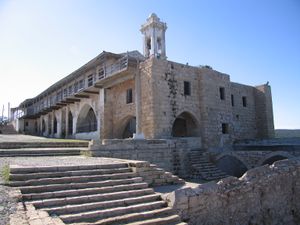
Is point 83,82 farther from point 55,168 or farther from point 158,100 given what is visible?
point 55,168

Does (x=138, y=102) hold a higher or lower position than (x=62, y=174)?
higher

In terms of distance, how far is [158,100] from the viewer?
1487cm

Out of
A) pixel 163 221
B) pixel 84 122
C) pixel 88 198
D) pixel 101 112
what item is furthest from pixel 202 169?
pixel 84 122

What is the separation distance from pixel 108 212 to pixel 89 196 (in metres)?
0.64

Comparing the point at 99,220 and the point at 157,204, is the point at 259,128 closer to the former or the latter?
the point at 157,204

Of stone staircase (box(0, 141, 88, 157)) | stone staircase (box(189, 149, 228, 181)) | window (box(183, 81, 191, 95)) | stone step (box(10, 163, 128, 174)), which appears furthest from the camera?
window (box(183, 81, 191, 95))

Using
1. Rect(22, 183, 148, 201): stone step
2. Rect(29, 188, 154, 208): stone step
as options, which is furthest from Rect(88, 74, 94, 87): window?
Rect(29, 188, 154, 208): stone step

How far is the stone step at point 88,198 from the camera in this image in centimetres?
499

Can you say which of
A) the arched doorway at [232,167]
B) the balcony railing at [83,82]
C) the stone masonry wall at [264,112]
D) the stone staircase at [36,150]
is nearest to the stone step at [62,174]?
the stone staircase at [36,150]

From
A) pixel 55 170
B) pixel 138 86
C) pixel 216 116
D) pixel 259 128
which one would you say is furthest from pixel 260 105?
pixel 55 170

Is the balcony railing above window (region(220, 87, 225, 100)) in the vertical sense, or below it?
above

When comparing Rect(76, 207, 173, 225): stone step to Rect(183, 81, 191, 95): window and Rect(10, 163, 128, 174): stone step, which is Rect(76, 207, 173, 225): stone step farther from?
Rect(183, 81, 191, 95): window

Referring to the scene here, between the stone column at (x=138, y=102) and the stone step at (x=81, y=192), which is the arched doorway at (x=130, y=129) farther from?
the stone step at (x=81, y=192)

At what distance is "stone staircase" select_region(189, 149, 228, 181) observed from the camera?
41.2ft
